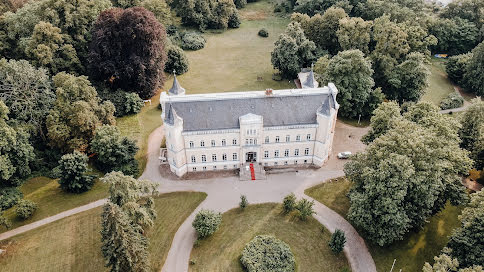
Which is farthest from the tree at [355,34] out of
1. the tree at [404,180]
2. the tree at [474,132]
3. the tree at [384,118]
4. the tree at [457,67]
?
the tree at [404,180]

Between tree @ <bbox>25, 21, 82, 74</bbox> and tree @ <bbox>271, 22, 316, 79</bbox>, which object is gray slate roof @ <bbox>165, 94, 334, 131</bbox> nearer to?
tree @ <bbox>271, 22, 316, 79</bbox>

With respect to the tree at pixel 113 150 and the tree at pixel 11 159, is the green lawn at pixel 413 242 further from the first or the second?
the tree at pixel 11 159

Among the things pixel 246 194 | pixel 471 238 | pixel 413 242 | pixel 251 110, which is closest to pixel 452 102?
pixel 413 242

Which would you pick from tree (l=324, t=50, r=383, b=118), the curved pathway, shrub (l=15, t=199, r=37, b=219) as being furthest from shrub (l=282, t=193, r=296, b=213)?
shrub (l=15, t=199, r=37, b=219)

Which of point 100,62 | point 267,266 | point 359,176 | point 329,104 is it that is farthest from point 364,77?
point 100,62

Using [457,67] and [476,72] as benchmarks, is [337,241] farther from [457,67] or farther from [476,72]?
[457,67]

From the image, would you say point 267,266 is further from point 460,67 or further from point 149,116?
point 460,67
